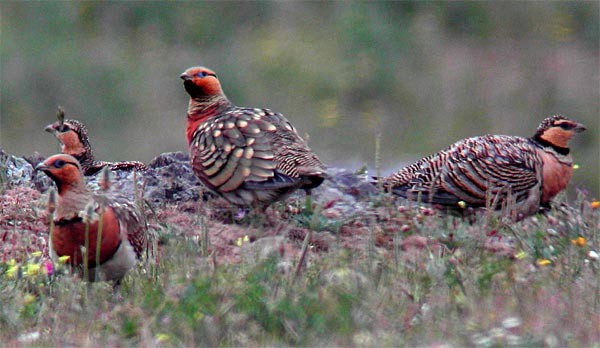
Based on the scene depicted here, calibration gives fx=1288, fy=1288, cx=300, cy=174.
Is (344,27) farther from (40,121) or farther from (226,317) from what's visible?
(226,317)

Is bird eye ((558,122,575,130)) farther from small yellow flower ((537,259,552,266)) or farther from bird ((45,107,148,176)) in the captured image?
bird ((45,107,148,176))

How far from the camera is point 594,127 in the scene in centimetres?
1436

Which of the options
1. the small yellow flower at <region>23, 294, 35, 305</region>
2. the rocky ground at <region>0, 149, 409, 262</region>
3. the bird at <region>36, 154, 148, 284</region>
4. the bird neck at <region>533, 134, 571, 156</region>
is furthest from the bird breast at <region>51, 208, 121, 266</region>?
the bird neck at <region>533, 134, 571, 156</region>

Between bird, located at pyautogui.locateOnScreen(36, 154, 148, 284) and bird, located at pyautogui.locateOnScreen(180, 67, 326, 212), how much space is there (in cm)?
137

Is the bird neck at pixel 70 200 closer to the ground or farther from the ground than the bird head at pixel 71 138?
farther from the ground

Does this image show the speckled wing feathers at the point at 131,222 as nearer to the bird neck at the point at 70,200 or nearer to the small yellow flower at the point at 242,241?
the bird neck at the point at 70,200

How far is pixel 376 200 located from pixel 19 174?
2.84 metres

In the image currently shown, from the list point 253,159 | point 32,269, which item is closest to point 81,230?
point 32,269

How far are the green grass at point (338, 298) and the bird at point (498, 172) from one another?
1.29 meters

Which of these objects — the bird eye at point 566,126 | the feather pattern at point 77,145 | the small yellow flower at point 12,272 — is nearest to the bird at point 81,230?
the small yellow flower at point 12,272

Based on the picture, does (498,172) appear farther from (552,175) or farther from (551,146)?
(551,146)

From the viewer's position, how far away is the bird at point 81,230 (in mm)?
6738

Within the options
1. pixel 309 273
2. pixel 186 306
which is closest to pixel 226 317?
pixel 186 306

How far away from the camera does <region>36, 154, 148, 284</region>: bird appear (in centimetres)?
674
